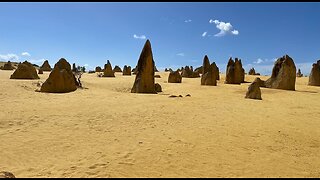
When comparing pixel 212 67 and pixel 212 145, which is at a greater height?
pixel 212 67

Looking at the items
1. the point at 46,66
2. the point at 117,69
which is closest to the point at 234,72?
the point at 117,69

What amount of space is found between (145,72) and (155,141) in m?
10.9

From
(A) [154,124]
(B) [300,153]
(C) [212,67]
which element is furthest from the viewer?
(C) [212,67]

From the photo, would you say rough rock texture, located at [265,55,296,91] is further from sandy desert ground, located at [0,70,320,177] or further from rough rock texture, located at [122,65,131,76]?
rough rock texture, located at [122,65,131,76]

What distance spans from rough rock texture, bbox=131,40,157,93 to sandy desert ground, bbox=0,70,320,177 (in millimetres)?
5683

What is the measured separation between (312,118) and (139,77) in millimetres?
9828

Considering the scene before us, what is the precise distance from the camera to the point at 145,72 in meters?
17.8

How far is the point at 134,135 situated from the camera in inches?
304

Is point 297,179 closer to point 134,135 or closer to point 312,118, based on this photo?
point 134,135

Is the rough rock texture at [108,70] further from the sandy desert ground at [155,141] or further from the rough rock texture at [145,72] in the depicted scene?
the sandy desert ground at [155,141]

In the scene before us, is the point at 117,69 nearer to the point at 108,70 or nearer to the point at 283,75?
the point at 108,70

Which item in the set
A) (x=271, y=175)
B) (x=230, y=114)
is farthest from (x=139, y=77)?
(x=271, y=175)

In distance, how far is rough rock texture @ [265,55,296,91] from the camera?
2077 cm

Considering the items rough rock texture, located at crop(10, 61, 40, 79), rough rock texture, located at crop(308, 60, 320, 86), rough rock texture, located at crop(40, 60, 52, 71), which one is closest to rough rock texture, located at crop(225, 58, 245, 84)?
rough rock texture, located at crop(308, 60, 320, 86)
